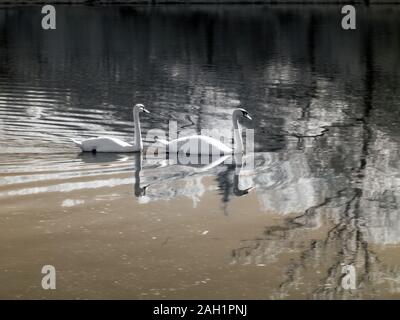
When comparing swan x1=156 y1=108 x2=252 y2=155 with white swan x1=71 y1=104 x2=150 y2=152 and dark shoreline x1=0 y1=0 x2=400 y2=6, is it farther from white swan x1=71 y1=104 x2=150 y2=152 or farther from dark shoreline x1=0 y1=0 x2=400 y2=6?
dark shoreline x1=0 y1=0 x2=400 y2=6

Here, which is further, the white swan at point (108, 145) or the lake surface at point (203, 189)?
the white swan at point (108, 145)

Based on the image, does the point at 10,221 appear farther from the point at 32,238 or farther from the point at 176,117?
the point at 176,117

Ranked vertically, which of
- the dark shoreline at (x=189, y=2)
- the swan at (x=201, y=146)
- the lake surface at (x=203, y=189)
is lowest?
the lake surface at (x=203, y=189)

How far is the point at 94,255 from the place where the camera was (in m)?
11.3

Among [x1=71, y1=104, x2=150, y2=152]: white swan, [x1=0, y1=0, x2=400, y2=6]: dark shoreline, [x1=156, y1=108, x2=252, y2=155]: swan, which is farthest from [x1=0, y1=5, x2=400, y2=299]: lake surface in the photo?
[x1=0, y1=0, x2=400, y2=6]: dark shoreline

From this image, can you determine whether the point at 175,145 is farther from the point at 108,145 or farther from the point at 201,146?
the point at 108,145

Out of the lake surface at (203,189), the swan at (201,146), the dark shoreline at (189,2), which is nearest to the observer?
the lake surface at (203,189)

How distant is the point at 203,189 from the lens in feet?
48.2

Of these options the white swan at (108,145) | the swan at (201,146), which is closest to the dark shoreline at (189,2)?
the swan at (201,146)

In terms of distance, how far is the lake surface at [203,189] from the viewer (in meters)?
10.7

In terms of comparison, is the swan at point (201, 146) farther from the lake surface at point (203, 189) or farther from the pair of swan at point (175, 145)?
the lake surface at point (203, 189)

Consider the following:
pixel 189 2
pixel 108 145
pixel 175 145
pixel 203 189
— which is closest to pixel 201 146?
pixel 175 145
